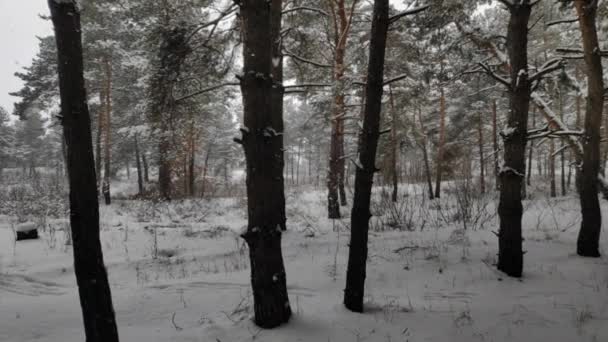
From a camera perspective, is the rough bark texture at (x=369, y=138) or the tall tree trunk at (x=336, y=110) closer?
the rough bark texture at (x=369, y=138)

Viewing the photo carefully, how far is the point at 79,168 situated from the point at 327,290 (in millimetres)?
3235

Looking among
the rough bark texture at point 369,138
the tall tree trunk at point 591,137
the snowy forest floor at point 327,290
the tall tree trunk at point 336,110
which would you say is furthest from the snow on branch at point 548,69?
the tall tree trunk at point 336,110

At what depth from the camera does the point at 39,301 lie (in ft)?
12.4

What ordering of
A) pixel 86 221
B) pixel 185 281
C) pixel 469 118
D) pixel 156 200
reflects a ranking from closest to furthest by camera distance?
1. pixel 86 221
2. pixel 185 281
3. pixel 156 200
4. pixel 469 118

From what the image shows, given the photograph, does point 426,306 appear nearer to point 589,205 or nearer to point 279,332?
point 279,332

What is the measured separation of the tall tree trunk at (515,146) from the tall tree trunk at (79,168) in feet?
16.6

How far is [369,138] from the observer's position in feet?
10.2

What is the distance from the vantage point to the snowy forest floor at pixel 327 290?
Result: 10.1 feet

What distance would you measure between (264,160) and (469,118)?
857 inches

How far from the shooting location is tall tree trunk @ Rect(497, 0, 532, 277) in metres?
4.32

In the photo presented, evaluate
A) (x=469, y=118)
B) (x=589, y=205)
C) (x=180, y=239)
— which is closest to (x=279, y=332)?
(x=180, y=239)

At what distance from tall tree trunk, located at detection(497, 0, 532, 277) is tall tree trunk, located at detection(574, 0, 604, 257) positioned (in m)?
1.75

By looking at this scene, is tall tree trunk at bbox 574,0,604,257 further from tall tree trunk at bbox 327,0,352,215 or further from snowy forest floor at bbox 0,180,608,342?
tall tree trunk at bbox 327,0,352,215

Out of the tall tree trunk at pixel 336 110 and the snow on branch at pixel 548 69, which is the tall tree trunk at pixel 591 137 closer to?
the snow on branch at pixel 548 69
